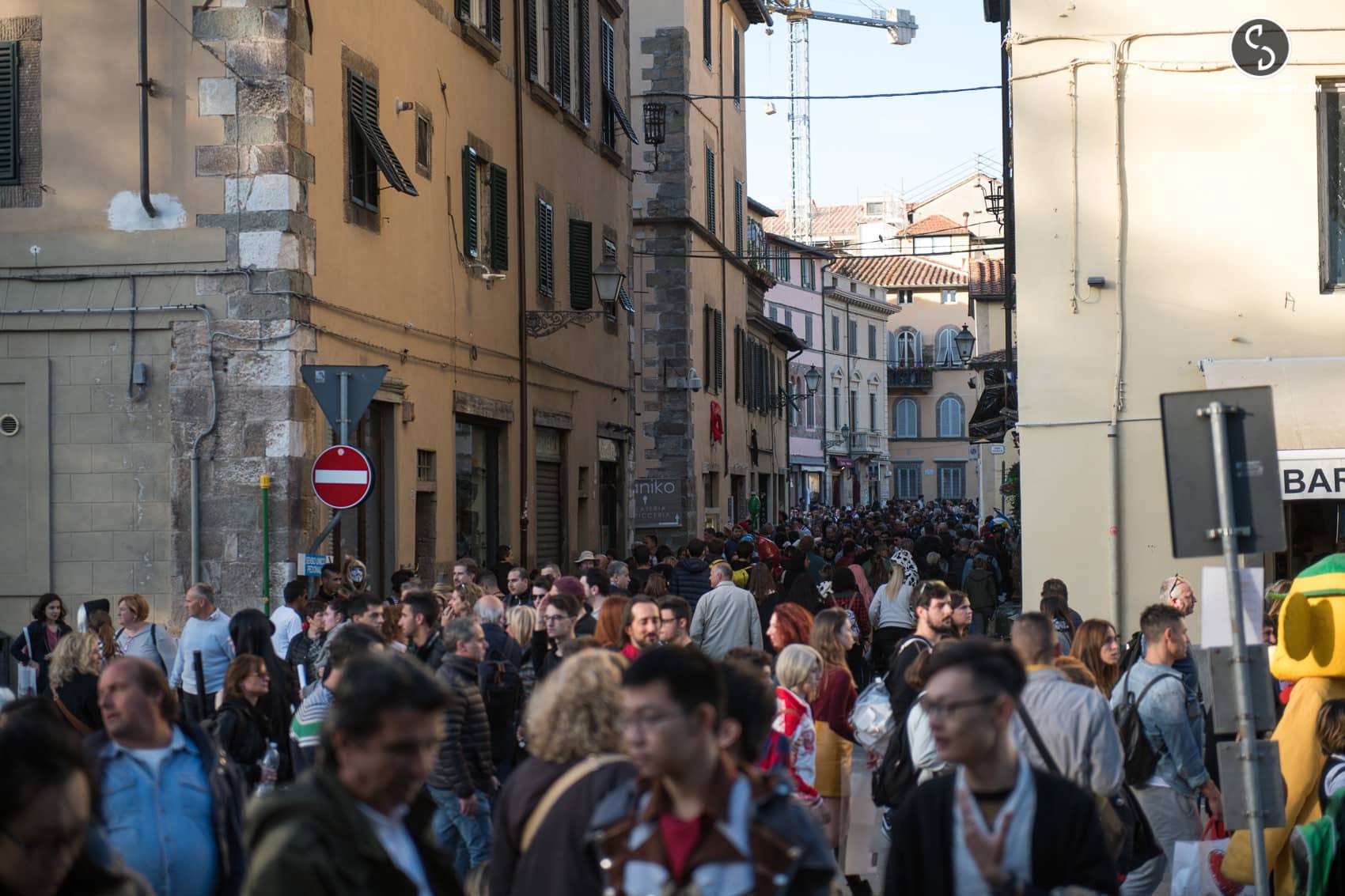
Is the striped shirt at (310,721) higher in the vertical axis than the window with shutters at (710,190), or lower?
lower

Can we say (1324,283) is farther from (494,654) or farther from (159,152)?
(159,152)

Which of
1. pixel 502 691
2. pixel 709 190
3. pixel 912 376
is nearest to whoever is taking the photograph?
pixel 502 691

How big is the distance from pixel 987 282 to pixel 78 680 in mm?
50582

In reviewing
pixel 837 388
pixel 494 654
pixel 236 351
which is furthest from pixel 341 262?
pixel 837 388

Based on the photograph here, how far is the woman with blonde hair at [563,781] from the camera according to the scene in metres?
4.59

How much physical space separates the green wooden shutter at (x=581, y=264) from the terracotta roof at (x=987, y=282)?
1172 inches

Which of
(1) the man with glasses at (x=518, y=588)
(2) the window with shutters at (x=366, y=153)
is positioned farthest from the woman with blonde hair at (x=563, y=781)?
(2) the window with shutters at (x=366, y=153)

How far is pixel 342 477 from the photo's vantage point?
1241 cm

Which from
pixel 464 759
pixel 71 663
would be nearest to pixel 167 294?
pixel 71 663

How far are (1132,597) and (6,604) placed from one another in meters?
9.52

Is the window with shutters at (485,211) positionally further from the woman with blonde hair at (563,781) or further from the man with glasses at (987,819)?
the man with glasses at (987,819)

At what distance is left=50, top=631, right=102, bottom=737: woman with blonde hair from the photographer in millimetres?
9023

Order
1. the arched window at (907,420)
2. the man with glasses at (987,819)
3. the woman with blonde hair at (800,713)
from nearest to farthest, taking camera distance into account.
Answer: the man with glasses at (987,819)
the woman with blonde hair at (800,713)
the arched window at (907,420)

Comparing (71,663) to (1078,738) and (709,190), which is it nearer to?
(1078,738)
